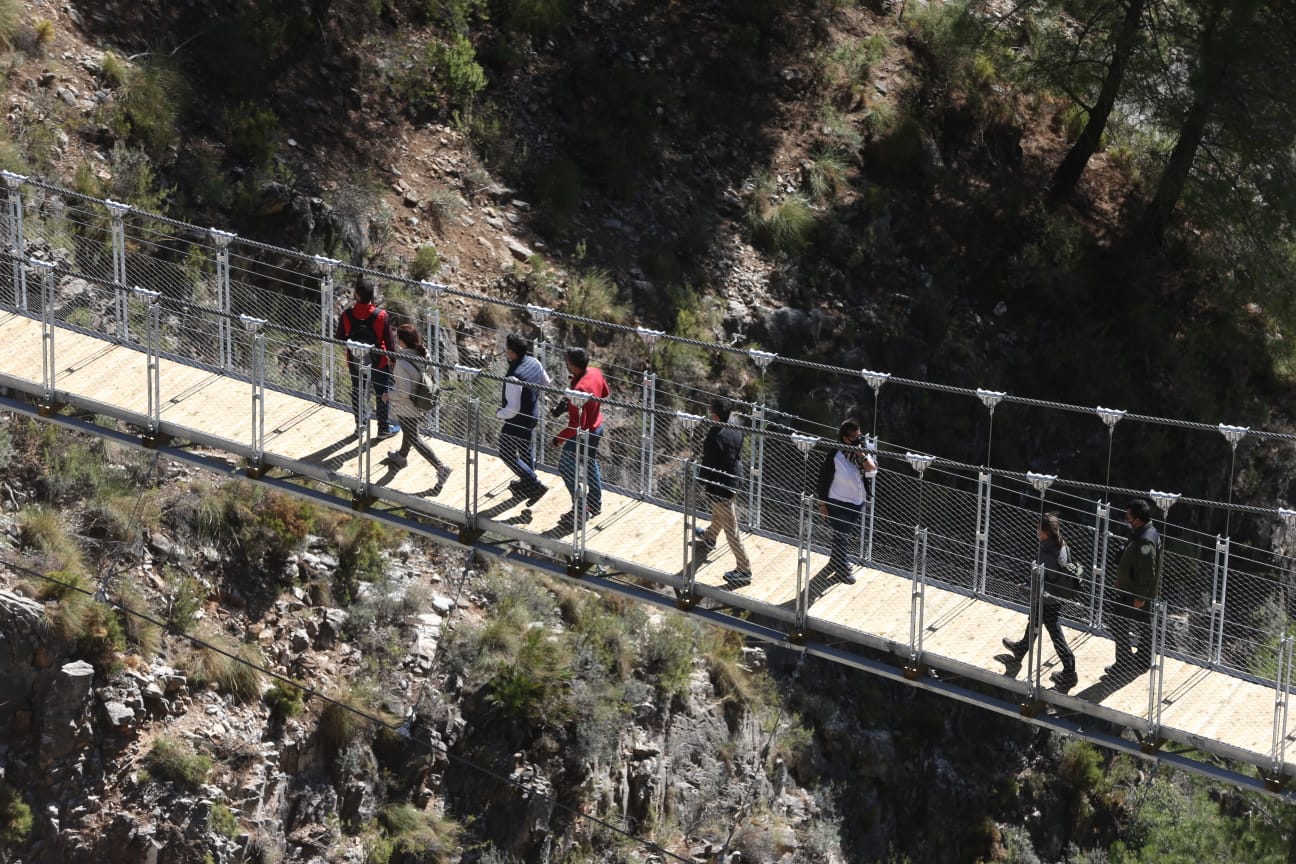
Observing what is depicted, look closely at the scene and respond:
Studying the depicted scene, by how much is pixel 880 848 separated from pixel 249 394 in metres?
9.10

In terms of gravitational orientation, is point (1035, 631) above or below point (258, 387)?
below

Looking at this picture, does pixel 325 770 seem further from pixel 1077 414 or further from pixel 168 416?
pixel 1077 414

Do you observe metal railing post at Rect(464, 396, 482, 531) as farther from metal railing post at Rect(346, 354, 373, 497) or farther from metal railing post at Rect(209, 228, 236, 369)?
metal railing post at Rect(209, 228, 236, 369)

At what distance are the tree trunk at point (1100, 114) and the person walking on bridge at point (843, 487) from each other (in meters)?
12.5

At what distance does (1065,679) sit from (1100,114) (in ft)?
47.4

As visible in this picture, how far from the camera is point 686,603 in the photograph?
11312 millimetres

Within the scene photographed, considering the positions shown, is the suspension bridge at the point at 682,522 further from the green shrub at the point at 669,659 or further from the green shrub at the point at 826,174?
the green shrub at the point at 826,174

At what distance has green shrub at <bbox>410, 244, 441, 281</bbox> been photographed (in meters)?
18.5

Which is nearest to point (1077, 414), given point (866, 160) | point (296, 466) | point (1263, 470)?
point (1263, 470)

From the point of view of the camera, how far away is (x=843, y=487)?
11172 millimetres

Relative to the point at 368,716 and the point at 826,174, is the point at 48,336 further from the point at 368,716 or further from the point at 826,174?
the point at 826,174

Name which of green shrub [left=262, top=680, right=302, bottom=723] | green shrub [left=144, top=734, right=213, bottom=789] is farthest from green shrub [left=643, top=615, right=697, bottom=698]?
green shrub [left=144, top=734, right=213, bottom=789]

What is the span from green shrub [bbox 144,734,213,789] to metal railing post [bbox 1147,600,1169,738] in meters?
7.19

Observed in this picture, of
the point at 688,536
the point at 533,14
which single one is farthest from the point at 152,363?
the point at 533,14
